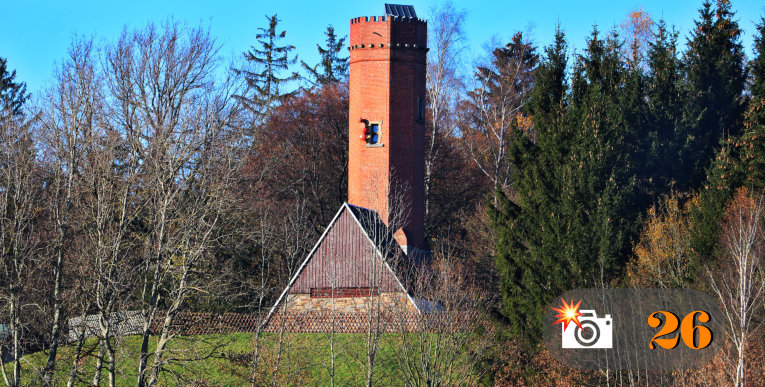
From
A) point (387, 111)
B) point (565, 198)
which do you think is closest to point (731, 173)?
point (565, 198)

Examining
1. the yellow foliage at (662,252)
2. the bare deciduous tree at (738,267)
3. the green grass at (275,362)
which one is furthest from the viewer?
the green grass at (275,362)

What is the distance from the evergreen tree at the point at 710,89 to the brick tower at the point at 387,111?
1052cm

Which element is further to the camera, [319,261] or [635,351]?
[319,261]

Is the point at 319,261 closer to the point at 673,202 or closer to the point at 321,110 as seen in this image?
the point at 673,202

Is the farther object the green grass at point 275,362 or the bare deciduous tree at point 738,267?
the green grass at point 275,362

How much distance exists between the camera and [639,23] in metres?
39.0

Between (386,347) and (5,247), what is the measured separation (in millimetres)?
9990

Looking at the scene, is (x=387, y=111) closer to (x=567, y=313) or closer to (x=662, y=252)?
(x=567, y=313)

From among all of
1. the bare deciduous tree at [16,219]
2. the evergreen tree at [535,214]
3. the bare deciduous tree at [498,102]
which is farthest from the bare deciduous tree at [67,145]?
the bare deciduous tree at [498,102]

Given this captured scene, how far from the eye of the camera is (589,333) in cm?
1917

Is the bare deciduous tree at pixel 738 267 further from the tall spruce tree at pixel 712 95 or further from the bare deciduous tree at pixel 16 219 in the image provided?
the bare deciduous tree at pixel 16 219

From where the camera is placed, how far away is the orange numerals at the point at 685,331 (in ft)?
56.7

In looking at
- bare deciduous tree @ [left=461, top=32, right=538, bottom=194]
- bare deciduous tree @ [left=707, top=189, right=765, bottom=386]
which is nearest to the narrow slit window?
bare deciduous tree @ [left=461, top=32, right=538, bottom=194]

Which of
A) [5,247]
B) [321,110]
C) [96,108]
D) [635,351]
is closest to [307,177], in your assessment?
[321,110]
